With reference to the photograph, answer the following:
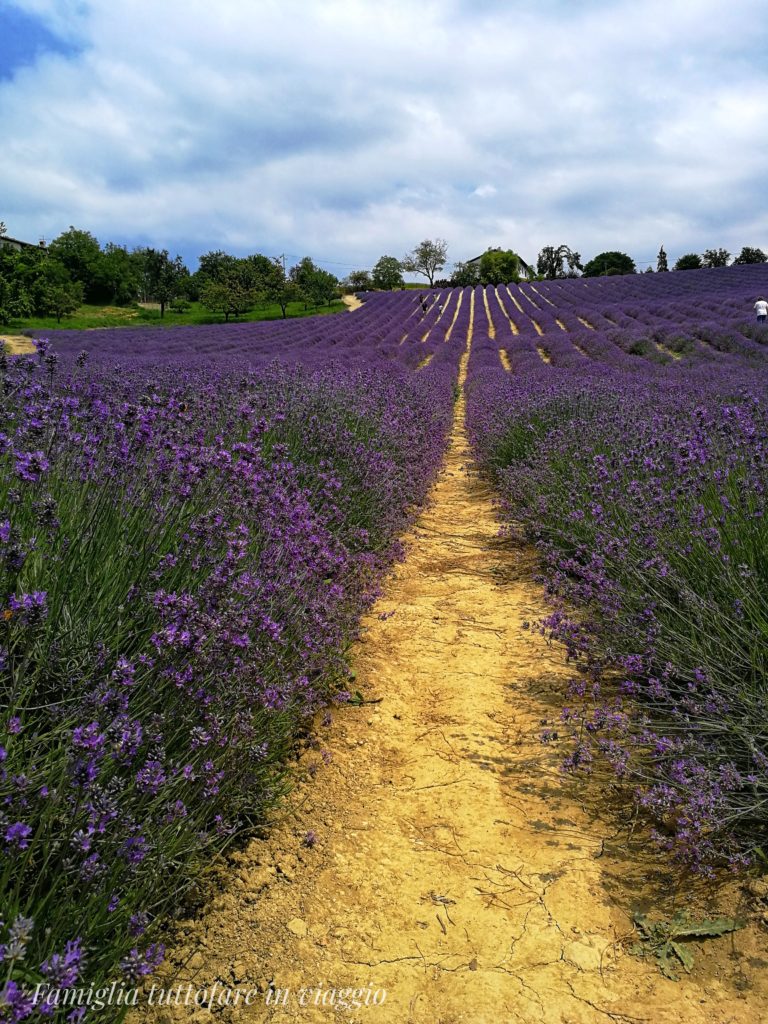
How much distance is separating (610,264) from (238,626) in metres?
70.3

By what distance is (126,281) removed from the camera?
2082 inches

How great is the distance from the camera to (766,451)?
147 inches

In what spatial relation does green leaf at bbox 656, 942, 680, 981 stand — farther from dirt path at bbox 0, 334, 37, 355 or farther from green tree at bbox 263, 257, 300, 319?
green tree at bbox 263, 257, 300, 319

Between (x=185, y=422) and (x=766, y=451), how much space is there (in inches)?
128

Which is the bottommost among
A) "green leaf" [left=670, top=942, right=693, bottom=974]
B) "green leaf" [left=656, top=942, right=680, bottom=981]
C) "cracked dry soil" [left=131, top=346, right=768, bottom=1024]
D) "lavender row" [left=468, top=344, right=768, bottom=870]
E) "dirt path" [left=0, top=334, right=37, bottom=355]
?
"cracked dry soil" [left=131, top=346, right=768, bottom=1024]

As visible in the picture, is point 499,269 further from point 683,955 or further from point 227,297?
point 683,955

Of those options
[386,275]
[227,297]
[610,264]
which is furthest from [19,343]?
[610,264]

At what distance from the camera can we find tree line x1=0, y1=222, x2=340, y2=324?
36.7m

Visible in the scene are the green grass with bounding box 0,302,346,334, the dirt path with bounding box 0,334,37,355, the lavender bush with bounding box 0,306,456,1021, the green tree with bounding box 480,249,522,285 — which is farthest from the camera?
the green tree with bounding box 480,249,522,285

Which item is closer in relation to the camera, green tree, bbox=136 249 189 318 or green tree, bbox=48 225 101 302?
green tree, bbox=136 249 189 318

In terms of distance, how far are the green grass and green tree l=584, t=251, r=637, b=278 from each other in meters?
30.8

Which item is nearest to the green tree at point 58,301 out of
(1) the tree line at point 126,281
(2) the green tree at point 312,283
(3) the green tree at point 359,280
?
(1) the tree line at point 126,281

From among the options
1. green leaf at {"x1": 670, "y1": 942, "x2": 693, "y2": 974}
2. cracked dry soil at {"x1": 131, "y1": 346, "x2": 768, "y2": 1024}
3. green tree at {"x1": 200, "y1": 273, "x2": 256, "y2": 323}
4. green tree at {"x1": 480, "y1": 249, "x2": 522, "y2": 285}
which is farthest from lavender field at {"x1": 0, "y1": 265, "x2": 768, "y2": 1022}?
Answer: green tree at {"x1": 480, "y1": 249, "x2": 522, "y2": 285}

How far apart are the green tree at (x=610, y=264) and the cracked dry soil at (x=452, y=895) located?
221 ft
